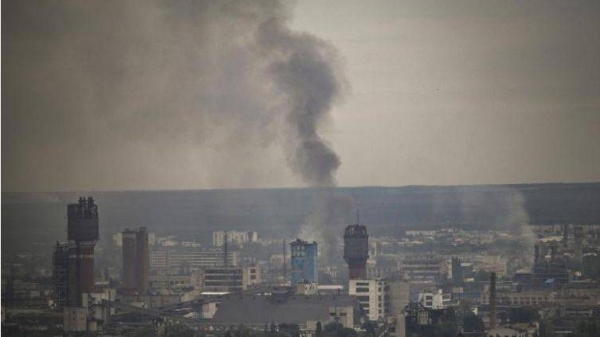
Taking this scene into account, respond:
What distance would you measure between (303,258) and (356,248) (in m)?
0.84

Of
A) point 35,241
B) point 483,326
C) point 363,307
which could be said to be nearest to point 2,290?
point 35,241

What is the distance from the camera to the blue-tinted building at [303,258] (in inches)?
1005

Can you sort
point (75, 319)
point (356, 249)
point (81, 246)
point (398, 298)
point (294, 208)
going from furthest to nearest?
point (294, 208), point (356, 249), point (81, 246), point (398, 298), point (75, 319)

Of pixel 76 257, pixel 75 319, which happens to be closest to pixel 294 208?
pixel 76 257

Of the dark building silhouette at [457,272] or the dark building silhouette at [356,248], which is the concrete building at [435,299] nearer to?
the dark building silhouette at [457,272]

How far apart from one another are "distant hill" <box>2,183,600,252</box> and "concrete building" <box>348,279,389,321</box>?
215cm

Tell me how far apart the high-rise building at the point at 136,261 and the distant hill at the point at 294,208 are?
0.24m

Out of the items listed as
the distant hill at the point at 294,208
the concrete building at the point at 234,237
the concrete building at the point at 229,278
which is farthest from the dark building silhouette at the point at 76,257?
the concrete building at the point at 234,237

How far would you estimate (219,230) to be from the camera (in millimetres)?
28641

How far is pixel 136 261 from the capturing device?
83.8 ft

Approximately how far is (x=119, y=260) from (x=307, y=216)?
345 cm

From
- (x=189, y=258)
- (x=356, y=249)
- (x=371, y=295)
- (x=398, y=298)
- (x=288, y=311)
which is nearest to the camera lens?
(x=288, y=311)

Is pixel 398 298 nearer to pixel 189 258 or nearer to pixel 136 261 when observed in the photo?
pixel 136 261

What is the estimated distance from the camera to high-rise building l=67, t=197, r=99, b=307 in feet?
75.3
